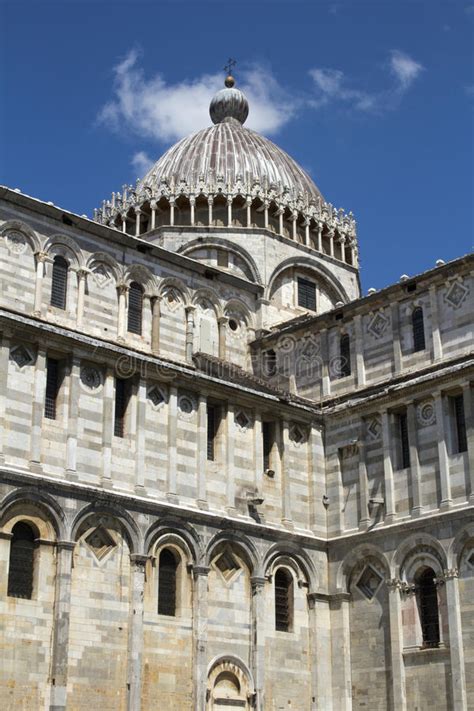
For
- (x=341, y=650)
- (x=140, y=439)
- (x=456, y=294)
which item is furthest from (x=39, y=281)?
(x=341, y=650)

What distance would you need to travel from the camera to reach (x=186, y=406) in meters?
34.8

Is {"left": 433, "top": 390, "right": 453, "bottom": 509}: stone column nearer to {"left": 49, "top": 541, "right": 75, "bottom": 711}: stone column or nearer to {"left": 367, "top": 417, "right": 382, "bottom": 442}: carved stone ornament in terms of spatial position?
{"left": 367, "top": 417, "right": 382, "bottom": 442}: carved stone ornament

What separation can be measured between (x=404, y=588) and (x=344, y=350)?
9.10 meters

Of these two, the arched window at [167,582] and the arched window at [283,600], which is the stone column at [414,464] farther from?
the arched window at [167,582]

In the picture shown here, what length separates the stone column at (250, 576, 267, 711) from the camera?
3319 centimetres

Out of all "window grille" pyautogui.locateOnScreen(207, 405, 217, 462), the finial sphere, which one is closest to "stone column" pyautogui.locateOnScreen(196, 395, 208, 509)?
"window grille" pyautogui.locateOnScreen(207, 405, 217, 462)

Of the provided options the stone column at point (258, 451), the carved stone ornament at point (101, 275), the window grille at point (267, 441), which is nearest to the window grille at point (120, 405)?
the carved stone ornament at point (101, 275)

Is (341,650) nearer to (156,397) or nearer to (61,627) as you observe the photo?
(156,397)

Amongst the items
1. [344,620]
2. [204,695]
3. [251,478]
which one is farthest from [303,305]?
[204,695]

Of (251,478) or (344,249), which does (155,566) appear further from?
(344,249)

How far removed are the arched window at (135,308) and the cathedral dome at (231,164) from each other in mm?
9505

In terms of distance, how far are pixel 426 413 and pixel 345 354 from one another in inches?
190

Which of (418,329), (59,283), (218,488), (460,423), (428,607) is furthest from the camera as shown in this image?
(418,329)

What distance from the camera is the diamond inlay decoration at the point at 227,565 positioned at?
33938 millimetres
